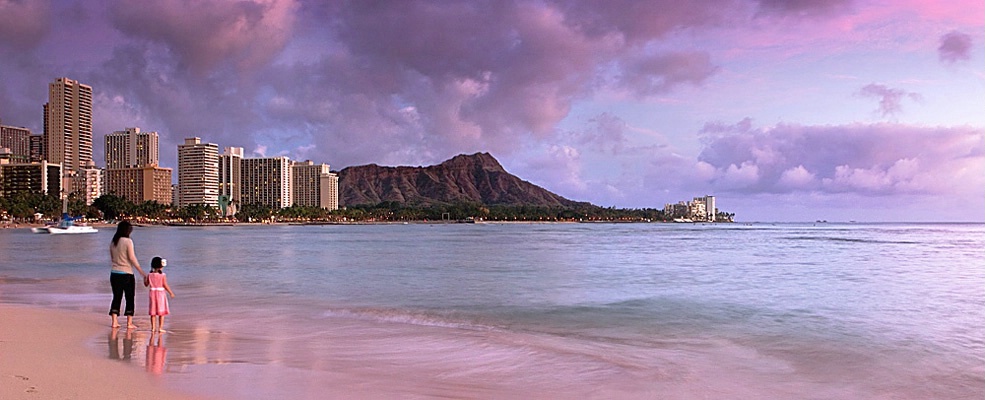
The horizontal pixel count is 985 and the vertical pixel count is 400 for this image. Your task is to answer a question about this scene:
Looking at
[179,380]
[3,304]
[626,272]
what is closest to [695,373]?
[179,380]

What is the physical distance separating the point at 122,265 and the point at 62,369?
10.8 feet

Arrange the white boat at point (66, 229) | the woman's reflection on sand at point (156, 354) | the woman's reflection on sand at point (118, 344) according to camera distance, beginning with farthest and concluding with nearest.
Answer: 1. the white boat at point (66, 229)
2. the woman's reflection on sand at point (118, 344)
3. the woman's reflection on sand at point (156, 354)

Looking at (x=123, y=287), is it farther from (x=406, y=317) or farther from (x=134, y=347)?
(x=406, y=317)

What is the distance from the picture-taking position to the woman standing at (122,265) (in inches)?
426

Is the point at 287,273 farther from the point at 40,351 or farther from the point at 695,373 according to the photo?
the point at 695,373

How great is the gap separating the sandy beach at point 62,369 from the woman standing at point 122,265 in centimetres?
59

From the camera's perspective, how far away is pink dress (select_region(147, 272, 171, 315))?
1089 cm

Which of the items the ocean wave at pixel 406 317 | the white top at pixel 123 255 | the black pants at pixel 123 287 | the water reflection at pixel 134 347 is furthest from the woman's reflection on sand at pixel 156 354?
the ocean wave at pixel 406 317

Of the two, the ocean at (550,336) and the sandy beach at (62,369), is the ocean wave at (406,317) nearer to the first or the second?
the ocean at (550,336)

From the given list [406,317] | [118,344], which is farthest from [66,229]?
[118,344]

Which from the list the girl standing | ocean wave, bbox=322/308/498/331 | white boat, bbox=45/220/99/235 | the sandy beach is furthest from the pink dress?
white boat, bbox=45/220/99/235

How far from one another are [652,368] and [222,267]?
30.7m

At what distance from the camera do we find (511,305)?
1978cm

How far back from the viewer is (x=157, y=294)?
11055 mm
